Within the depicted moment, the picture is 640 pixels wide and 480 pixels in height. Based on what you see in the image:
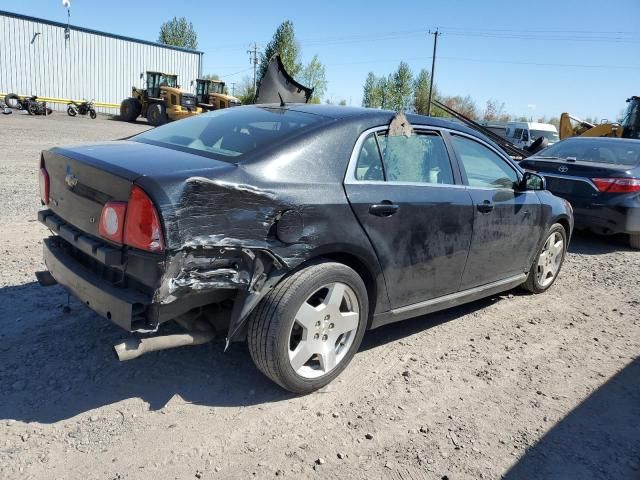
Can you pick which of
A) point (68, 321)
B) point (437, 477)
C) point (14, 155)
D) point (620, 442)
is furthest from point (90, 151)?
point (14, 155)

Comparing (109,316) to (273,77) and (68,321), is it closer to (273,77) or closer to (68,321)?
(68,321)

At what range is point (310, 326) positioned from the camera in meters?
3.01

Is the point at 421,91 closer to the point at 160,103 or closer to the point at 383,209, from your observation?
the point at 160,103

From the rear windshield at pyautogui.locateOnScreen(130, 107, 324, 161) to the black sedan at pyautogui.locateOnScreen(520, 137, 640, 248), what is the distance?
5.25 meters

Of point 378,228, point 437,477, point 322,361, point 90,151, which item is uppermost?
point 90,151

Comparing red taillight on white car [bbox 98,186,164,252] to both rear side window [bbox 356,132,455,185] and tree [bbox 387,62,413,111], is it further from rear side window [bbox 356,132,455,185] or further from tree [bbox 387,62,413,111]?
tree [bbox 387,62,413,111]

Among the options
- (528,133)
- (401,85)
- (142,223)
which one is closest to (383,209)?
(142,223)

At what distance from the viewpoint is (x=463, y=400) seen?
322cm

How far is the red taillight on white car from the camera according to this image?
8.10 ft

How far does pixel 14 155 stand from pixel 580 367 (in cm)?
1244

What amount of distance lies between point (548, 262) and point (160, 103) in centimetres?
2962

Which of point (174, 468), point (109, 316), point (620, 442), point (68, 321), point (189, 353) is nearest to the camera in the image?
point (174, 468)

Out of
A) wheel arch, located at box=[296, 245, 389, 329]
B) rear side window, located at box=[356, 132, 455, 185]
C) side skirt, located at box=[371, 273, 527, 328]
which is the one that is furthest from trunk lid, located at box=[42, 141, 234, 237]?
side skirt, located at box=[371, 273, 527, 328]

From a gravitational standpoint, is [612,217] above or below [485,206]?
below
